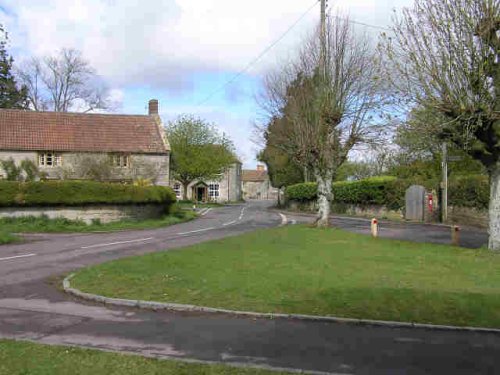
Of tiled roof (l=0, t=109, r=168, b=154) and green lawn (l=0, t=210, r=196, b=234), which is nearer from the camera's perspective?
green lawn (l=0, t=210, r=196, b=234)

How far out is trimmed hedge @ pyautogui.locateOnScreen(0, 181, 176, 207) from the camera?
22.8 m

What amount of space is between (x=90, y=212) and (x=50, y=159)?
57.5 feet

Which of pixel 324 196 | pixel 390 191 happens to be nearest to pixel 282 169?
pixel 390 191

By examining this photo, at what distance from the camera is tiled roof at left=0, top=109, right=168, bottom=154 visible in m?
40.0

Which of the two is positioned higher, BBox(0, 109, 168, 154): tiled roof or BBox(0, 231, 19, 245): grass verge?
BBox(0, 109, 168, 154): tiled roof

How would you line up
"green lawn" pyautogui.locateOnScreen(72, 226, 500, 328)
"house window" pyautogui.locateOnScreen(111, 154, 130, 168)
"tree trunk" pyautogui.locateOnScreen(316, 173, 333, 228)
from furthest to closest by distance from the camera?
1. "house window" pyautogui.locateOnScreen(111, 154, 130, 168)
2. "tree trunk" pyautogui.locateOnScreen(316, 173, 333, 228)
3. "green lawn" pyautogui.locateOnScreen(72, 226, 500, 328)

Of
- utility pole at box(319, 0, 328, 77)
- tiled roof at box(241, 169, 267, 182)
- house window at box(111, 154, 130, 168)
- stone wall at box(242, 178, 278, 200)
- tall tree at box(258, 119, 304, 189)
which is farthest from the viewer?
stone wall at box(242, 178, 278, 200)

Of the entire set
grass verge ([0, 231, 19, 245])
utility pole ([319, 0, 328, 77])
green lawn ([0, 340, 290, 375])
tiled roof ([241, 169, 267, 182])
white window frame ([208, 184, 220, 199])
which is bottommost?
grass verge ([0, 231, 19, 245])

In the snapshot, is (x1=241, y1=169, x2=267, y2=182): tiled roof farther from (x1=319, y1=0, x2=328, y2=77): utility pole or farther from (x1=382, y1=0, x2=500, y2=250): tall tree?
(x1=382, y1=0, x2=500, y2=250): tall tree

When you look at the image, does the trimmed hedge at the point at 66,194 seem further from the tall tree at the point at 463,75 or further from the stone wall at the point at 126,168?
the tall tree at the point at 463,75

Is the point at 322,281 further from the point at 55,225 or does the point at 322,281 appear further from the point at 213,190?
the point at 213,190

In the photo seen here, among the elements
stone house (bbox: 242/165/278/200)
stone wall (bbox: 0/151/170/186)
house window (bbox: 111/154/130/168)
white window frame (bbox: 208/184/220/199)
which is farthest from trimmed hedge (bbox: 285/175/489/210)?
stone house (bbox: 242/165/278/200)

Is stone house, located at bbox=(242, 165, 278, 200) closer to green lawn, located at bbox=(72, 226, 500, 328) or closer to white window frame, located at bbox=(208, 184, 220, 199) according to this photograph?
white window frame, located at bbox=(208, 184, 220, 199)

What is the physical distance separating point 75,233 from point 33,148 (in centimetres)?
2045
